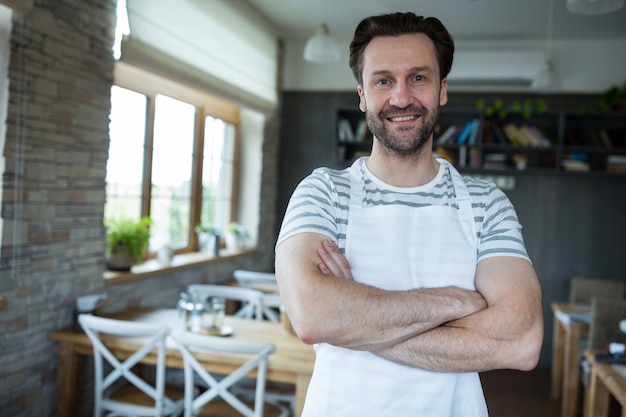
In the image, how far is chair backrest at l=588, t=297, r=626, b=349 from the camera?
3.61m

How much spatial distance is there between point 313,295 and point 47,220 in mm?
2162

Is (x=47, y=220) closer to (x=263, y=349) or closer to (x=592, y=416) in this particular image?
(x=263, y=349)

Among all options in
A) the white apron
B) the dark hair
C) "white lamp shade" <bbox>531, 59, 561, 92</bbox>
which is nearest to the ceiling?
"white lamp shade" <bbox>531, 59, 561, 92</bbox>

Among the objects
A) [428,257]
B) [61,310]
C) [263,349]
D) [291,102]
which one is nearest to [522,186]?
[291,102]

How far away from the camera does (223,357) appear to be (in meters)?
2.74

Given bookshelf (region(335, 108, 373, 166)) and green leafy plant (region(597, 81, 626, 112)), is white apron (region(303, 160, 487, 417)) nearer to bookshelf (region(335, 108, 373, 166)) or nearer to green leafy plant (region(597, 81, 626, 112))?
bookshelf (region(335, 108, 373, 166))

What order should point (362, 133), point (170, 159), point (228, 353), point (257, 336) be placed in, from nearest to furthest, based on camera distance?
Answer: point (228, 353), point (257, 336), point (170, 159), point (362, 133)

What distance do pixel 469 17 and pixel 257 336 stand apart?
3444 mm

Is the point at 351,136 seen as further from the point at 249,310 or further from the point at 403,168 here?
the point at 403,168

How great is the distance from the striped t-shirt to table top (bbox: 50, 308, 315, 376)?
1460 millimetres

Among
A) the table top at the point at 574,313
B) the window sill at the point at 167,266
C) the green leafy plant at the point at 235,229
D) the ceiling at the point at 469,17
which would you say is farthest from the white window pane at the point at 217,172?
the table top at the point at 574,313

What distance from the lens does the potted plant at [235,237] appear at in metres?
5.46

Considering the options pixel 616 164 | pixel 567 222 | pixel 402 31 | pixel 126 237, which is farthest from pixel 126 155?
pixel 616 164

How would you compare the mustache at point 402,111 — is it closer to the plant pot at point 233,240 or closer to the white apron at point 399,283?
the white apron at point 399,283
